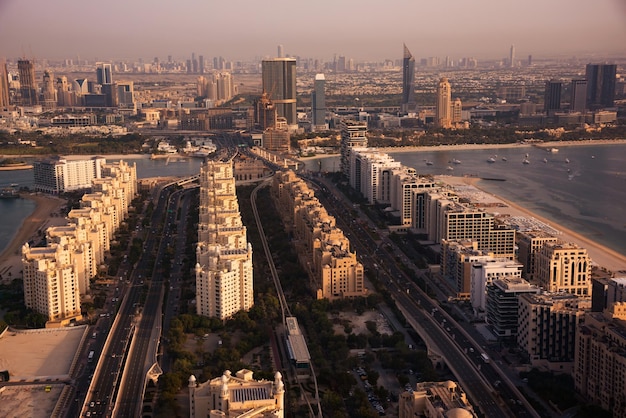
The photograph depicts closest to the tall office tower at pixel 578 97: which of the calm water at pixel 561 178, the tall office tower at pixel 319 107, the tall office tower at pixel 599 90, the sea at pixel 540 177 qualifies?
the tall office tower at pixel 599 90

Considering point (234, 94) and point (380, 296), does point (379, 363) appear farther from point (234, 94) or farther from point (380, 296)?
point (234, 94)

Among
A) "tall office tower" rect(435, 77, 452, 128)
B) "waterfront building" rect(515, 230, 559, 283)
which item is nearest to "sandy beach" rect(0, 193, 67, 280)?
"waterfront building" rect(515, 230, 559, 283)

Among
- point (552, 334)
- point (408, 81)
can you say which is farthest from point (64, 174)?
point (408, 81)

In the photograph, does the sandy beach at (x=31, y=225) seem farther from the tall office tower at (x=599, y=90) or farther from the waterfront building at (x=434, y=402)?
the tall office tower at (x=599, y=90)

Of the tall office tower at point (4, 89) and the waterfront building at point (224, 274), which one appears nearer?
the waterfront building at point (224, 274)

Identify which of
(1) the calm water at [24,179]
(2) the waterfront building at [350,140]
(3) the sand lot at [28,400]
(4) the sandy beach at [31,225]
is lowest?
(1) the calm water at [24,179]

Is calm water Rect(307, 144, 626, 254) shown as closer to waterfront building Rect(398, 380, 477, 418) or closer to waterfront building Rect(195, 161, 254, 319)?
waterfront building Rect(195, 161, 254, 319)
